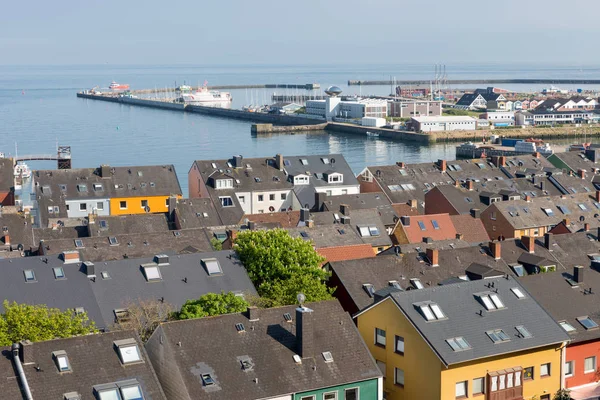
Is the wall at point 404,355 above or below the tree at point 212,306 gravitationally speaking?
below

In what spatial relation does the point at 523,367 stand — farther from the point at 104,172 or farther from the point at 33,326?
the point at 104,172

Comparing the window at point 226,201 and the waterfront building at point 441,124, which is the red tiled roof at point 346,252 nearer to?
the window at point 226,201

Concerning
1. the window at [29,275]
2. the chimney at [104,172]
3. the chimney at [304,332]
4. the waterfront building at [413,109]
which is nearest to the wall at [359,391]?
the chimney at [304,332]

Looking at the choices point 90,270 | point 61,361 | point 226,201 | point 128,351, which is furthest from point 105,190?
point 61,361

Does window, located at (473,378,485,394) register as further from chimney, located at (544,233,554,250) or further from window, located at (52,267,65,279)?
window, located at (52,267,65,279)

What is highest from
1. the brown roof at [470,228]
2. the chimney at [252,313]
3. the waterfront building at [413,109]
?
the chimney at [252,313]
